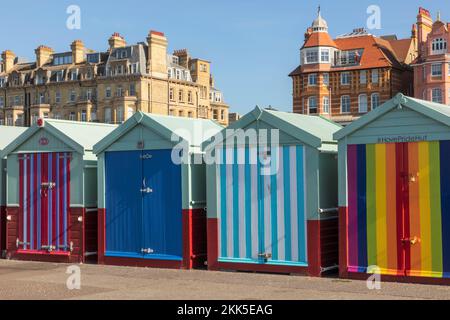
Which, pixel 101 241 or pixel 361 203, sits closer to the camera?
pixel 361 203

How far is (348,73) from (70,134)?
52532 mm

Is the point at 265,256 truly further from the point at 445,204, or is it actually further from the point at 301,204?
the point at 445,204

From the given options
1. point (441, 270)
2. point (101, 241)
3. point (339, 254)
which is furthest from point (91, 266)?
point (441, 270)

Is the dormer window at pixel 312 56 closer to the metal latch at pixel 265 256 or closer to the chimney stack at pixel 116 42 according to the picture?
the chimney stack at pixel 116 42

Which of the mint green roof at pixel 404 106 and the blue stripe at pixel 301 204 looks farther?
the blue stripe at pixel 301 204

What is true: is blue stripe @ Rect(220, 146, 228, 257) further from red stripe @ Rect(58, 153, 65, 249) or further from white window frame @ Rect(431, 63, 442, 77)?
white window frame @ Rect(431, 63, 442, 77)

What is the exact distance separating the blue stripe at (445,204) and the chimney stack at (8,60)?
276ft

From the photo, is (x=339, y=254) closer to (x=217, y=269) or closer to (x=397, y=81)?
(x=217, y=269)

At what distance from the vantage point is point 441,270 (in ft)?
39.2

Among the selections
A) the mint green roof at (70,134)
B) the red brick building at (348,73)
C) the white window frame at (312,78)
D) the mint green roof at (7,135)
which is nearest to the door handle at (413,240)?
the mint green roof at (70,134)

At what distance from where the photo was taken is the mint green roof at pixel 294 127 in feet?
43.9

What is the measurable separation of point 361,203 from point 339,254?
1.02 m
